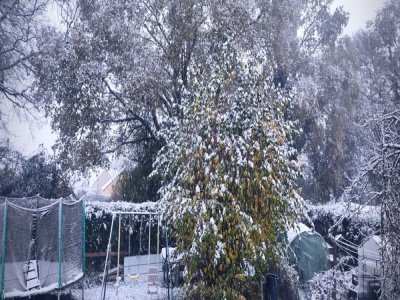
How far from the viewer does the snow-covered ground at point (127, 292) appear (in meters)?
7.53

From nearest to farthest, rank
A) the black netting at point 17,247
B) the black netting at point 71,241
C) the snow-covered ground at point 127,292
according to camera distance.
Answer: the black netting at point 17,247, the black netting at point 71,241, the snow-covered ground at point 127,292

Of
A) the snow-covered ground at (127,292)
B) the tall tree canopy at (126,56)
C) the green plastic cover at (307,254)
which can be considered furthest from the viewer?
the tall tree canopy at (126,56)

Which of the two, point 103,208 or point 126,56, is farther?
point 126,56

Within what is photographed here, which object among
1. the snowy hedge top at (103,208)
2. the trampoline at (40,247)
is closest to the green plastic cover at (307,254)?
the snowy hedge top at (103,208)

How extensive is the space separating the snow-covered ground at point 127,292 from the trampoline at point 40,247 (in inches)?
42.2

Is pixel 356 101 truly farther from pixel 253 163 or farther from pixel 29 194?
pixel 29 194

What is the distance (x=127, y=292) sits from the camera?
798 centimetres

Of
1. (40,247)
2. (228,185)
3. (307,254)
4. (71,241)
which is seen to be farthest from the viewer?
(307,254)

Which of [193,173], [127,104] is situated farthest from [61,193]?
[193,173]

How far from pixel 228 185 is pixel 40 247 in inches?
152

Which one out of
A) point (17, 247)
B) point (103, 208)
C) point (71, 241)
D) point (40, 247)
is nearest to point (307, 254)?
point (71, 241)

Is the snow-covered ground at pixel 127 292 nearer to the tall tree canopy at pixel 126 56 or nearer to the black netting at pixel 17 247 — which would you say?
the black netting at pixel 17 247

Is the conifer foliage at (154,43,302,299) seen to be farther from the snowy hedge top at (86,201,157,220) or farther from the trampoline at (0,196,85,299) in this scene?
the snowy hedge top at (86,201,157,220)

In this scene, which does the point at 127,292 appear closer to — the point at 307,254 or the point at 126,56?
the point at 307,254
